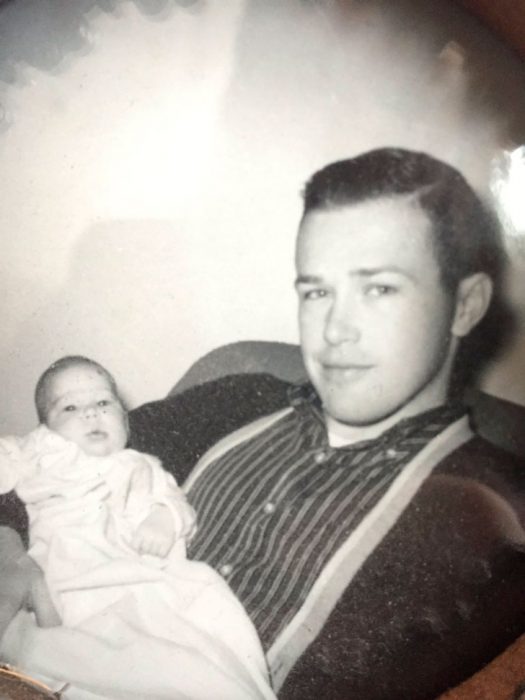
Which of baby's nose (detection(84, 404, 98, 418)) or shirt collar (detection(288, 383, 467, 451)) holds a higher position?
baby's nose (detection(84, 404, 98, 418))

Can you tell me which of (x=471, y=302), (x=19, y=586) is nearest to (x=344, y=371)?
(x=471, y=302)

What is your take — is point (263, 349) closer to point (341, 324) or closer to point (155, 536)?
point (341, 324)

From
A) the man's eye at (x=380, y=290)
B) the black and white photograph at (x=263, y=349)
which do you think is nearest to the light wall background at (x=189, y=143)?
the black and white photograph at (x=263, y=349)

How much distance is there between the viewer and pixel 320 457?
987mm

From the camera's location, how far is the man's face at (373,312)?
0.94 m

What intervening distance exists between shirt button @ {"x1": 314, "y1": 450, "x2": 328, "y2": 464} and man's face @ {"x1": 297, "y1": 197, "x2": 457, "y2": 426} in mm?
48

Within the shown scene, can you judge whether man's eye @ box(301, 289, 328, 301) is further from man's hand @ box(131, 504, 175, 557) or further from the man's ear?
man's hand @ box(131, 504, 175, 557)

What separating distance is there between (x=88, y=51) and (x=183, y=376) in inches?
18.0

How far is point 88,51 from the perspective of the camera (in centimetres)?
105

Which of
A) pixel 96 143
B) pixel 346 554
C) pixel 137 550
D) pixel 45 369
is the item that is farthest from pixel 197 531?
pixel 96 143

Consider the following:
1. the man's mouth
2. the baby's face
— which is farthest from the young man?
the baby's face

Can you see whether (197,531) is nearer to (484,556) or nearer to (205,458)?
(205,458)

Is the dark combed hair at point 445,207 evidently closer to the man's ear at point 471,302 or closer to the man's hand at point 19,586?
the man's ear at point 471,302

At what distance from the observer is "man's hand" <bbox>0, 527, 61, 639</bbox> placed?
1.01m
